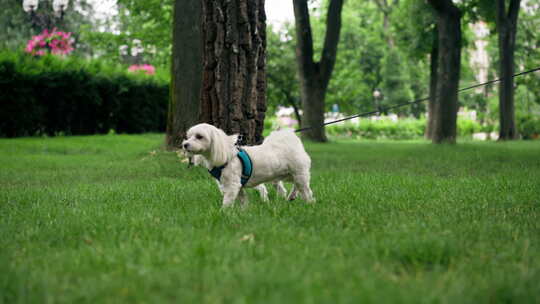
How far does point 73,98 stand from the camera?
1766 centimetres

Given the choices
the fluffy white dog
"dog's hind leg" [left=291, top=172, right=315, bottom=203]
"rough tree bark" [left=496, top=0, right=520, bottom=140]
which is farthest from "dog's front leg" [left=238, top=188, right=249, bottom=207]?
"rough tree bark" [left=496, top=0, right=520, bottom=140]

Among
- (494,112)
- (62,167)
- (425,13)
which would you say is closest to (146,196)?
(62,167)

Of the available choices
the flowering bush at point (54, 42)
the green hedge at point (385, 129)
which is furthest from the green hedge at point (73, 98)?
the green hedge at point (385, 129)

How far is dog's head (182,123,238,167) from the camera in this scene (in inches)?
189

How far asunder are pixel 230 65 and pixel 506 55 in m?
18.2

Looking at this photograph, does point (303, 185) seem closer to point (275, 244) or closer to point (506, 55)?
point (275, 244)

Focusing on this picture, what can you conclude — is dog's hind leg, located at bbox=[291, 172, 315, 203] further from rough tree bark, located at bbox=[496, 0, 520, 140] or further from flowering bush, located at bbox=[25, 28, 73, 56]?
flowering bush, located at bbox=[25, 28, 73, 56]

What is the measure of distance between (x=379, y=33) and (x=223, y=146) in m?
46.2

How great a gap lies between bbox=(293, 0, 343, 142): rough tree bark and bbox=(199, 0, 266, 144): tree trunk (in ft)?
38.9

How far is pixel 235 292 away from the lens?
268cm

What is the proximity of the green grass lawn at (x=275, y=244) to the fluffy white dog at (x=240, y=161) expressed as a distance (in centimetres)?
26

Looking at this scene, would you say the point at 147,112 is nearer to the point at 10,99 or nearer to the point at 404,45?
the point at 10,99

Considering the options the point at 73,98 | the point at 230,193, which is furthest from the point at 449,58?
the point at 230,193

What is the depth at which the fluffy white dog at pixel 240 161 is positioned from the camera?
4.85 meters
